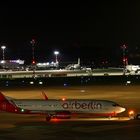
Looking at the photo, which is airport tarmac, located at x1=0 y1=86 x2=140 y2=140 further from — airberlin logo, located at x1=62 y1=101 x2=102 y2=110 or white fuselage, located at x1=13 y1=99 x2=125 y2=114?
airberlin logo, located at x1=62 y1=101 x2=102 y2=110

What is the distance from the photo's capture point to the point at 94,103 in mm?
55094

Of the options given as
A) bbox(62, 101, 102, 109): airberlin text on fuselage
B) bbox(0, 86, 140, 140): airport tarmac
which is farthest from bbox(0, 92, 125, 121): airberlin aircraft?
bbox(0, 86, 140, 140): airport tarmac

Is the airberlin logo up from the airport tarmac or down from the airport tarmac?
up

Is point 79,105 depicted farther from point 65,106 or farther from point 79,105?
point 65,106

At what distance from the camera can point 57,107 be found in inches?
2168

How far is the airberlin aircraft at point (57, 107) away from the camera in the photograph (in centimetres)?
5503

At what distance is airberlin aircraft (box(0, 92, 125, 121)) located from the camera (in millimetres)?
55031
